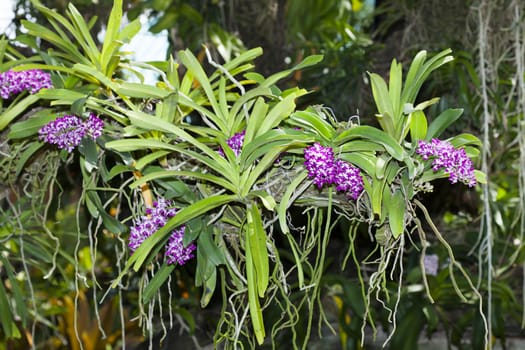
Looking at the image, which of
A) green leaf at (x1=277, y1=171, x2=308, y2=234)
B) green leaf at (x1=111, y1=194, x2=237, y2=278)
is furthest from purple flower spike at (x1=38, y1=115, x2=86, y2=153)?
green leaf at (x1=277, y1=171, x2=308, y2=234)

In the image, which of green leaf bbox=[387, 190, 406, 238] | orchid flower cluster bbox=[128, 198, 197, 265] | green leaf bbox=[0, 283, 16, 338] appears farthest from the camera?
green leaf bbox=[0, 283, 16, 338]

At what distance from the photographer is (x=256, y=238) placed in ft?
2.69

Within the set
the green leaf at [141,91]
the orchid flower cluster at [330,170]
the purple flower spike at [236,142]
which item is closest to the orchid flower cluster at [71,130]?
the green leaf at [141,91]

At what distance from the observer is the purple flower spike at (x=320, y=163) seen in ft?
2.65

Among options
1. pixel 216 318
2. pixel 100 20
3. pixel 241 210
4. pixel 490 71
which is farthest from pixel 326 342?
pixel 241 210

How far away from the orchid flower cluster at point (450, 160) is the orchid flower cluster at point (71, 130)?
0.45 meters

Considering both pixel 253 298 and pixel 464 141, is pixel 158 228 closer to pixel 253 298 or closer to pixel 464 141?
pixel 253 298

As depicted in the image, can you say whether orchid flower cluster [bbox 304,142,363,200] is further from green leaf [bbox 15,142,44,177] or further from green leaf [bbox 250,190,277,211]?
green leaf [bbox 15,142,44,177]

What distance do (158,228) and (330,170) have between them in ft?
0.82

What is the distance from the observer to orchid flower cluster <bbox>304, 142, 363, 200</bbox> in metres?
0.81

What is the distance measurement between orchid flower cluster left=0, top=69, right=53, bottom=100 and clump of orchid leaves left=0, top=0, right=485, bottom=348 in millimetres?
18

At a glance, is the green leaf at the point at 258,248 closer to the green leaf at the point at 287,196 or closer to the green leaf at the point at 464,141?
the green leaf at the point at 287,196

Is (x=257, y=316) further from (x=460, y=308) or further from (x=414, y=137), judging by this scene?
(x=460, y=308)

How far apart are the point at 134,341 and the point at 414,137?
202cm
